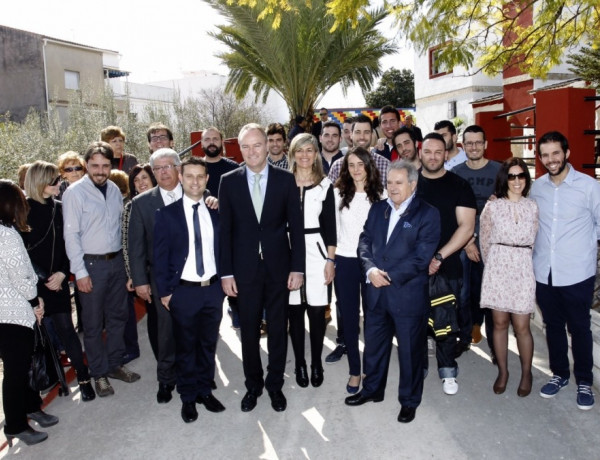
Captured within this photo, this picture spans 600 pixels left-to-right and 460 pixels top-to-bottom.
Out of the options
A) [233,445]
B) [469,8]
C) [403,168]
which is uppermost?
[469,8]

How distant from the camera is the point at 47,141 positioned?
11.3 metres

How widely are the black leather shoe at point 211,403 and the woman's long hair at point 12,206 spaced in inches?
72.7

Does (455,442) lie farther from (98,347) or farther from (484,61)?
(484,61)

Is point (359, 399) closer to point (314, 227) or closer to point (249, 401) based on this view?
point (249, 401)

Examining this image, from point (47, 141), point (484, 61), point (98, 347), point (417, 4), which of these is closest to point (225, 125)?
point (47, 141)

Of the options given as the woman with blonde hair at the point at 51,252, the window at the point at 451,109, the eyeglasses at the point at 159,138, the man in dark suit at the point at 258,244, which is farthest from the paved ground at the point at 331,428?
the window at the point at 451,109

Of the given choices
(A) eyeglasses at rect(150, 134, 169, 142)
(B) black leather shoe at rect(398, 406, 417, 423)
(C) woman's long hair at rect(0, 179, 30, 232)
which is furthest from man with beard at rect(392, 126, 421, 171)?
(C) woman's long hair at rect(0, 179, 30, 232)

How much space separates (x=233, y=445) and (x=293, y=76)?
11266 millimetres

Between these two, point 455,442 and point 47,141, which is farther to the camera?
point 47,141

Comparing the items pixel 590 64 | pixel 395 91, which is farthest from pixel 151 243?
pixel 395 91

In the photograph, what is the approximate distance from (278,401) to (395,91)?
38929 mm

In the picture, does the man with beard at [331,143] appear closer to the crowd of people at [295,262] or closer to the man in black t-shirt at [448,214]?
the crowd of people at [295,262]

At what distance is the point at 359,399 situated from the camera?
12.8ft

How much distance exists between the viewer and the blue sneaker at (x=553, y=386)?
3.85 meters
